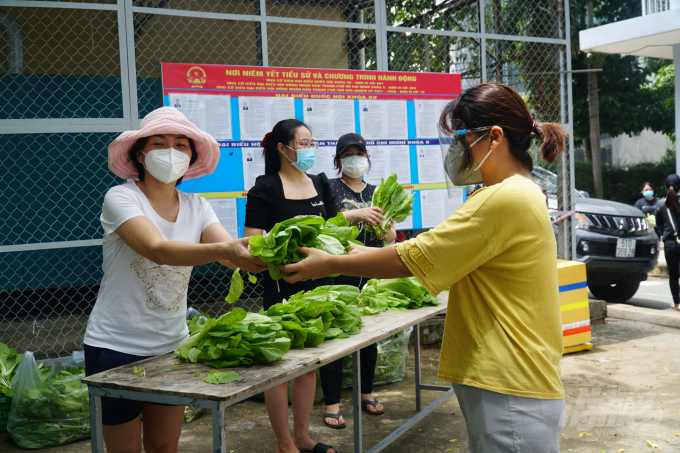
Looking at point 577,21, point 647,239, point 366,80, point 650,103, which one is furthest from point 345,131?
point 650,103

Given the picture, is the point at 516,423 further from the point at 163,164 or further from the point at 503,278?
the point at 163,164

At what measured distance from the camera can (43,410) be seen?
3.89m

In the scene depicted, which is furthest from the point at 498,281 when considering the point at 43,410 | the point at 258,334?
the point at 43,410

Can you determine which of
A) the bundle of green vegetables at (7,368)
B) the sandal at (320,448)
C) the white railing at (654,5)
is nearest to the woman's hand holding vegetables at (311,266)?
the sandal at (320,448)

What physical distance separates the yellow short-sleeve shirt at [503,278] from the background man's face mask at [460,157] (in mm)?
202

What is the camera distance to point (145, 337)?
2436 millimetres

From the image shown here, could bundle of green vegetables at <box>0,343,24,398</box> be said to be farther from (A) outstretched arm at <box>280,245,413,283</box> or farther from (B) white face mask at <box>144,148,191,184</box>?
(A) outstretched arm at <box>280,245,413,283</box>

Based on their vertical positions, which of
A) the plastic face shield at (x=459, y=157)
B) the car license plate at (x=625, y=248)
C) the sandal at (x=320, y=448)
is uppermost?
the plastic face shield at (x=459, y=157)

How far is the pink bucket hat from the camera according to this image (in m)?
2.59

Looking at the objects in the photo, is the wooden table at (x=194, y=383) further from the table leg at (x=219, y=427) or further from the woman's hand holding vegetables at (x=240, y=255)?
the woman's hand holding vegetables at (x=240, y=255)

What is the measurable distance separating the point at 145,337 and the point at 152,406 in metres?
0.30

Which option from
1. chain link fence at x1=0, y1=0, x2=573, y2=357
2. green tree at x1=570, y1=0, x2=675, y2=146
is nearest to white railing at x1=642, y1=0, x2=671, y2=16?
chain link fence at x1=0, y1=0, x2=573, y2=357

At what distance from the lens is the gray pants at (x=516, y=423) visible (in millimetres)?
1735

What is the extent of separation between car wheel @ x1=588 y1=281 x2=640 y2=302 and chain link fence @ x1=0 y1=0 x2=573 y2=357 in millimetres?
2304
